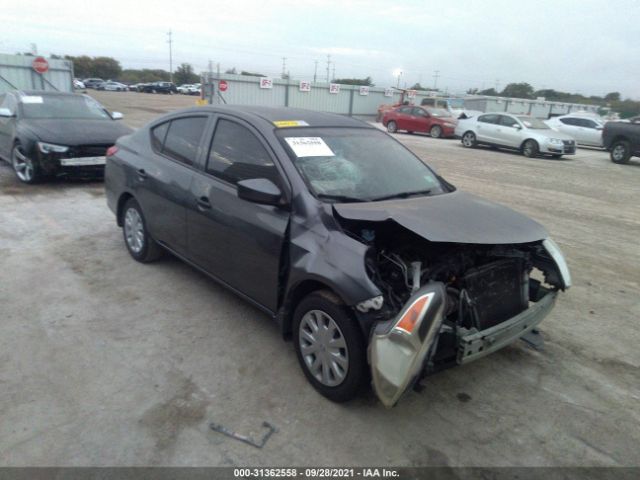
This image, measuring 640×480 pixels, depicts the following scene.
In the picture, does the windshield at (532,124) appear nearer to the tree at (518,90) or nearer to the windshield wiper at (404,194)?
the windshield wiper at (404,194)

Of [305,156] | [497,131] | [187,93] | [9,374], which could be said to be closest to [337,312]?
[305,156]

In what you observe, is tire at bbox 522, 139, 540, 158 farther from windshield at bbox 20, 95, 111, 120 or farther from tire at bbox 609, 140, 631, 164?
windshield at bbox 20, 95, 111, 120

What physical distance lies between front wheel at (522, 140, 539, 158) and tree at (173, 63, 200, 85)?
7988 cm

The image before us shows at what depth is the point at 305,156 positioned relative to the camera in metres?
3.36

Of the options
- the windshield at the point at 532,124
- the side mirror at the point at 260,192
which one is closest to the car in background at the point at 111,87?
the windshield at the point at 532,124

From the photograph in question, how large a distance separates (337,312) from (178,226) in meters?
2.01

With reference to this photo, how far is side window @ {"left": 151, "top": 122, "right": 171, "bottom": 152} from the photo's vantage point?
452 cm

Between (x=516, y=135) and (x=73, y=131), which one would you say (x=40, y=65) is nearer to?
(x=73, y=131)

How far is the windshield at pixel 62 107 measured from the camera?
8375 mm

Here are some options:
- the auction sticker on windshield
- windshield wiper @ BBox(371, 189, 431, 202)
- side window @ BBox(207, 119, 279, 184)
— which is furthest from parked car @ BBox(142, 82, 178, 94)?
windshield wiper @ BBox(371, 189, 431, 202)

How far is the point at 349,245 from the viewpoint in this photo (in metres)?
2.78

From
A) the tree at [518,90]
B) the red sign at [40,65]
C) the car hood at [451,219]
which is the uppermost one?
the tree at [518,90]

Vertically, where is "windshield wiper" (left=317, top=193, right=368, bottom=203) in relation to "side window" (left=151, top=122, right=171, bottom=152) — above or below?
below

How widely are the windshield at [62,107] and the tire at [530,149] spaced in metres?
13.9
